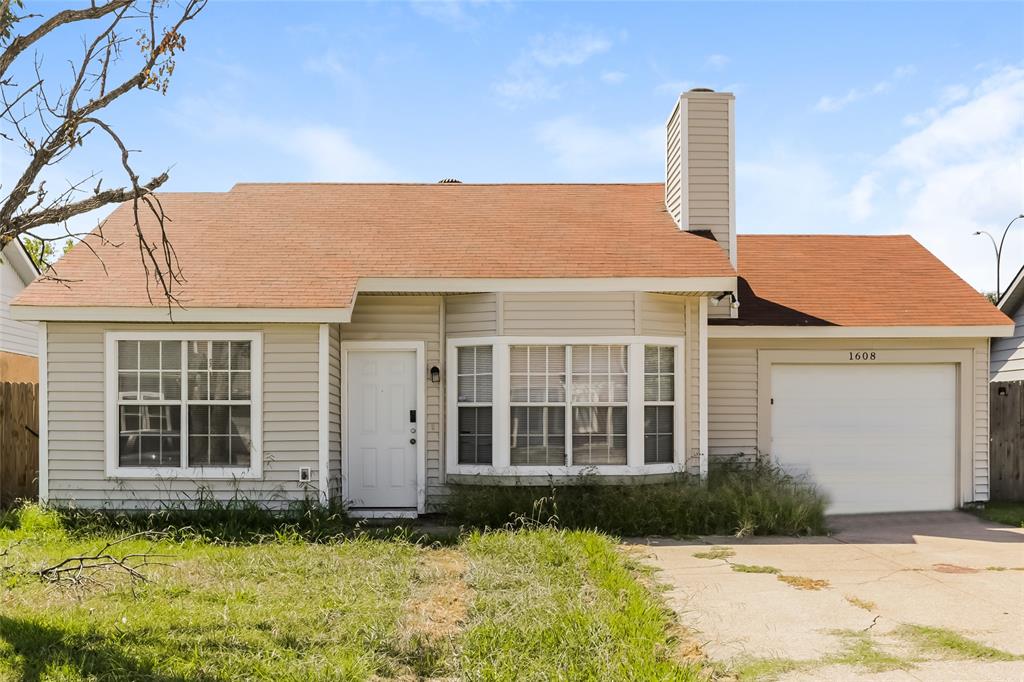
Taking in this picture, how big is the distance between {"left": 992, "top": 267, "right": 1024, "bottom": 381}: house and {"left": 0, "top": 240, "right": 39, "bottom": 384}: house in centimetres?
1748

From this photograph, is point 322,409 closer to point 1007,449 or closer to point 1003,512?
point 1003,512

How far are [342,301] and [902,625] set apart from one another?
6.55 meters

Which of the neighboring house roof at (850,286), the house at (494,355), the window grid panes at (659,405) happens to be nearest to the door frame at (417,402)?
the house at (494,355)

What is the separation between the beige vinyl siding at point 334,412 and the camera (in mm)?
10258

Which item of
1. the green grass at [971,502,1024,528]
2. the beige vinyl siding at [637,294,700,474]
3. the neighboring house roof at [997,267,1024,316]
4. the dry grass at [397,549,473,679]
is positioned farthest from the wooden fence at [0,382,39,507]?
the neighboring house roof at [997,267,1024,316]

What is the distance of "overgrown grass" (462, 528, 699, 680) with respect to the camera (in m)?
4.98

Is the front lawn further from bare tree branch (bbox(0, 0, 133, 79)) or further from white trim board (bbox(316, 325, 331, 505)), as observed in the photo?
bare tree branch (bbox(0, 0, 133, 79))

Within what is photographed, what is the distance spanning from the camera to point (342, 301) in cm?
990

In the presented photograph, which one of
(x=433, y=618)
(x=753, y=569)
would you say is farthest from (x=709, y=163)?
Result: (x=433, y=618)

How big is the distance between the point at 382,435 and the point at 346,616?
508cm

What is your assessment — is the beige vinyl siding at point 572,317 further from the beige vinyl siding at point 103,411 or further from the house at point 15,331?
the house at point 15,331

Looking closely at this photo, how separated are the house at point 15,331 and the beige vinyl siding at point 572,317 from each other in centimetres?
1020

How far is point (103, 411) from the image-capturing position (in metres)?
10.0

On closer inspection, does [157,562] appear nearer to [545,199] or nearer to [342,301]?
[342,301]
